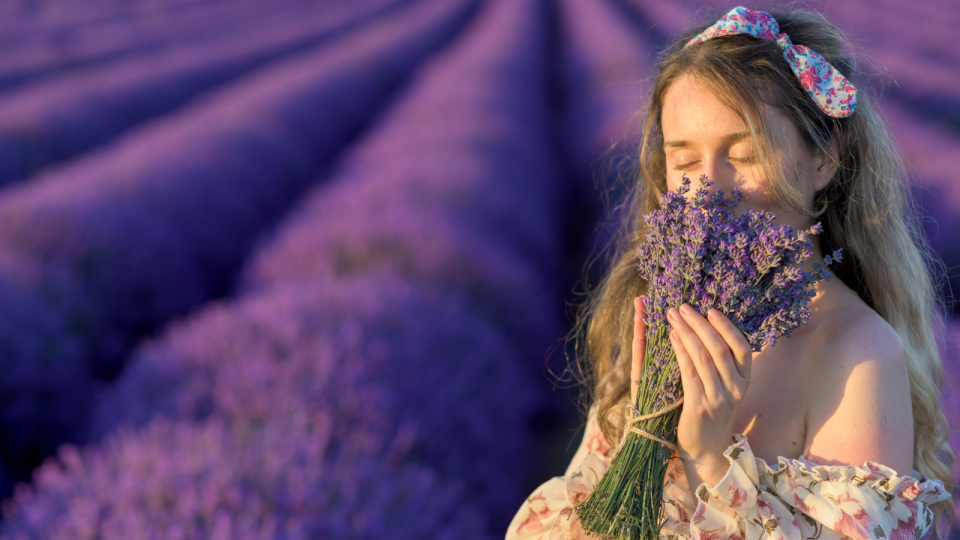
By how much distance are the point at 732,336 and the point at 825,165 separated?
41 cm

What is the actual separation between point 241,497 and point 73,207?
326 centimetres

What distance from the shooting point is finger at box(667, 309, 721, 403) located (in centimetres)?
80

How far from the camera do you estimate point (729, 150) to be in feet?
3.08

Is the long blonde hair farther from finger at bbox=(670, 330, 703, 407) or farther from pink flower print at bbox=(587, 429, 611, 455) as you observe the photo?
finger at bbox=(670, 330, 703, 407)

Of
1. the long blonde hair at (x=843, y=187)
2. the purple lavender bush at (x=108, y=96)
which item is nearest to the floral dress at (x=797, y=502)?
the long blonde hair at (x=843, y=187)

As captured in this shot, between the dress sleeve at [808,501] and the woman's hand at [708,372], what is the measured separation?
60 millimetres

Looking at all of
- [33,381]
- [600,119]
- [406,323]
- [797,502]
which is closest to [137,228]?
[33,381]

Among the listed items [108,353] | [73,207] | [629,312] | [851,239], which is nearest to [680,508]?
[629,312]

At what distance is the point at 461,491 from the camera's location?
179 centimetres

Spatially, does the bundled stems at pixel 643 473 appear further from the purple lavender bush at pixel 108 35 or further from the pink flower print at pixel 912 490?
the purple lavender bush at pixel 108 35

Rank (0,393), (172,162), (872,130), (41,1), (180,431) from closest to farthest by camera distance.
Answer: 1. (872,130)
2. (180,431)
3. (0,393)
4. (172,162)
5. (41,1)

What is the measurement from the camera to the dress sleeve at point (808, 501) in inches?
32.2

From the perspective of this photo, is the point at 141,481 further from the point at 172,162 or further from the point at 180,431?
the point at 172,162

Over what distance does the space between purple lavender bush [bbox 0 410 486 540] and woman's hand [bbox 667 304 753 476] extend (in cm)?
74
